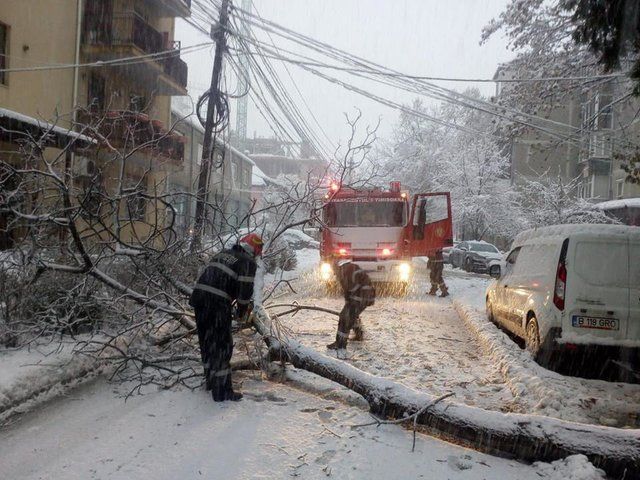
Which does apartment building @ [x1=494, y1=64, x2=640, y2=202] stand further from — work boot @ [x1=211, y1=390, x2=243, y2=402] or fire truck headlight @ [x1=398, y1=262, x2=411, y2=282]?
work boot @ [x1=211, y1=390, x2=243, y2=402]

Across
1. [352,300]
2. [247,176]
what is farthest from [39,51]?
[247,176]

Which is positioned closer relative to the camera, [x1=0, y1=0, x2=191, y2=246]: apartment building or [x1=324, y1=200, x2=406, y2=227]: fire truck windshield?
[x1=0, y1=0, x2=191, y2=246]: apartment building

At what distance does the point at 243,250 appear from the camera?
4.98m

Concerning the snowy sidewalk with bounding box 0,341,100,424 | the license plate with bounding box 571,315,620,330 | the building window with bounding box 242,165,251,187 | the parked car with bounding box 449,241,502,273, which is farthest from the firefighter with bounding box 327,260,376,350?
the building window with bounding box 242,165,251,187

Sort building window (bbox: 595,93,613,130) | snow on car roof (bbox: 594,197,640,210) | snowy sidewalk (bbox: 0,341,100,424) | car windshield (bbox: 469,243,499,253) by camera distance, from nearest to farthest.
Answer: snowy sidewalk (bbox: 0,341,100,424) → building window (bbox: 595,93,613,130) → snow on car roof (bbox: 594,197,640,210) → car windshield (bbox: 469,243,499,253)

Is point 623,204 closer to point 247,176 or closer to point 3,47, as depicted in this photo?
point 3,47

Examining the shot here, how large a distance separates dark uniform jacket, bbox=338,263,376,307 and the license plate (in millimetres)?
2357

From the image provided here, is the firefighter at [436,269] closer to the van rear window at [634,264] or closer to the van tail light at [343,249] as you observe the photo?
the van tail light at [343,249]

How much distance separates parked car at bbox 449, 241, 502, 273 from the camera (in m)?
22.5

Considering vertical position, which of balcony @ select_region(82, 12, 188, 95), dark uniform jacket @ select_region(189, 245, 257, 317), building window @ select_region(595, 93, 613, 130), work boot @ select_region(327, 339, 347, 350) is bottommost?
work boot @ select_region(327, 339, 347, 350)

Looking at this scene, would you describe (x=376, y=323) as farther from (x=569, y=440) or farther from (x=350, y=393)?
(x=569, y=440)

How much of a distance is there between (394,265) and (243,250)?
749 cm

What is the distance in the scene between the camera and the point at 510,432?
3.73 meters

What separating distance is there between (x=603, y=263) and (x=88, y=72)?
617 inches
